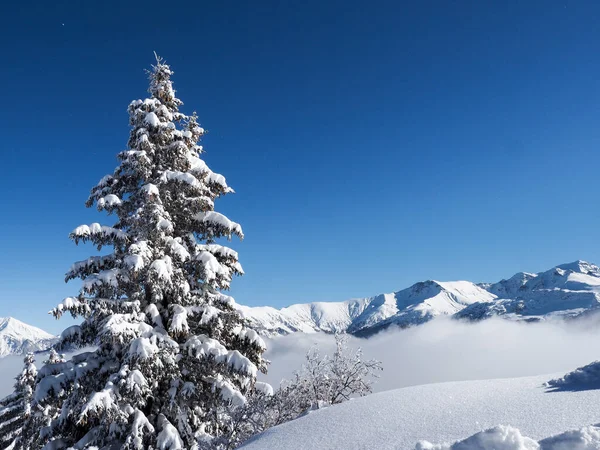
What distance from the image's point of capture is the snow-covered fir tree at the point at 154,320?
1016cm

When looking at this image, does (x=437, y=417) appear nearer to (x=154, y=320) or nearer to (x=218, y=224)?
(x=154, y=320)

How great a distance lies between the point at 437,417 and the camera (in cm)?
540

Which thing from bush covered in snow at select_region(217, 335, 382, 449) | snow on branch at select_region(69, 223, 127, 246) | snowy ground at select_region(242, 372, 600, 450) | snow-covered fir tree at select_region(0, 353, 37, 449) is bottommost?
snow-covered fir tree at select_region(0, 353, 37, 449)

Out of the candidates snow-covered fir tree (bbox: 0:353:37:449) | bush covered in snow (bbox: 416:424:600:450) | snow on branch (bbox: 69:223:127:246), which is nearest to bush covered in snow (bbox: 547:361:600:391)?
bush covered in snow (bbox: 416:424:600:450)

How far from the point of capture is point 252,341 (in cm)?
1220

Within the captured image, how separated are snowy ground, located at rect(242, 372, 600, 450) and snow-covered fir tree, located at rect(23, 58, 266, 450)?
4.80 m

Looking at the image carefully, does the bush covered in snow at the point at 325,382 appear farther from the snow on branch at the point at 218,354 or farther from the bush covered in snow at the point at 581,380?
the bush covered in snow at the point at 581,380

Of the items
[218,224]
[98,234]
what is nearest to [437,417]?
[218,224]

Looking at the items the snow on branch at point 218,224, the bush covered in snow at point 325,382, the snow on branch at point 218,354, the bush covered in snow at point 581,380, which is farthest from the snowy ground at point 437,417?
the snow on branch at point 218,224

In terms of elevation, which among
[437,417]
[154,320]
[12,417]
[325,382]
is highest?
[154,320]

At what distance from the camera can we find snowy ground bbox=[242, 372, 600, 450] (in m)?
4.79

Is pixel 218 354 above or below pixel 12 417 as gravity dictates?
above

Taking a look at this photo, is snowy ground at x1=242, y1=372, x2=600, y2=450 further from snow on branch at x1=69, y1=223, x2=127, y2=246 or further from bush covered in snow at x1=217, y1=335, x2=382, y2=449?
snow on branch at x1=69, y1=223, x2=127, y2=246

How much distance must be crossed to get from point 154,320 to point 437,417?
843 cm
